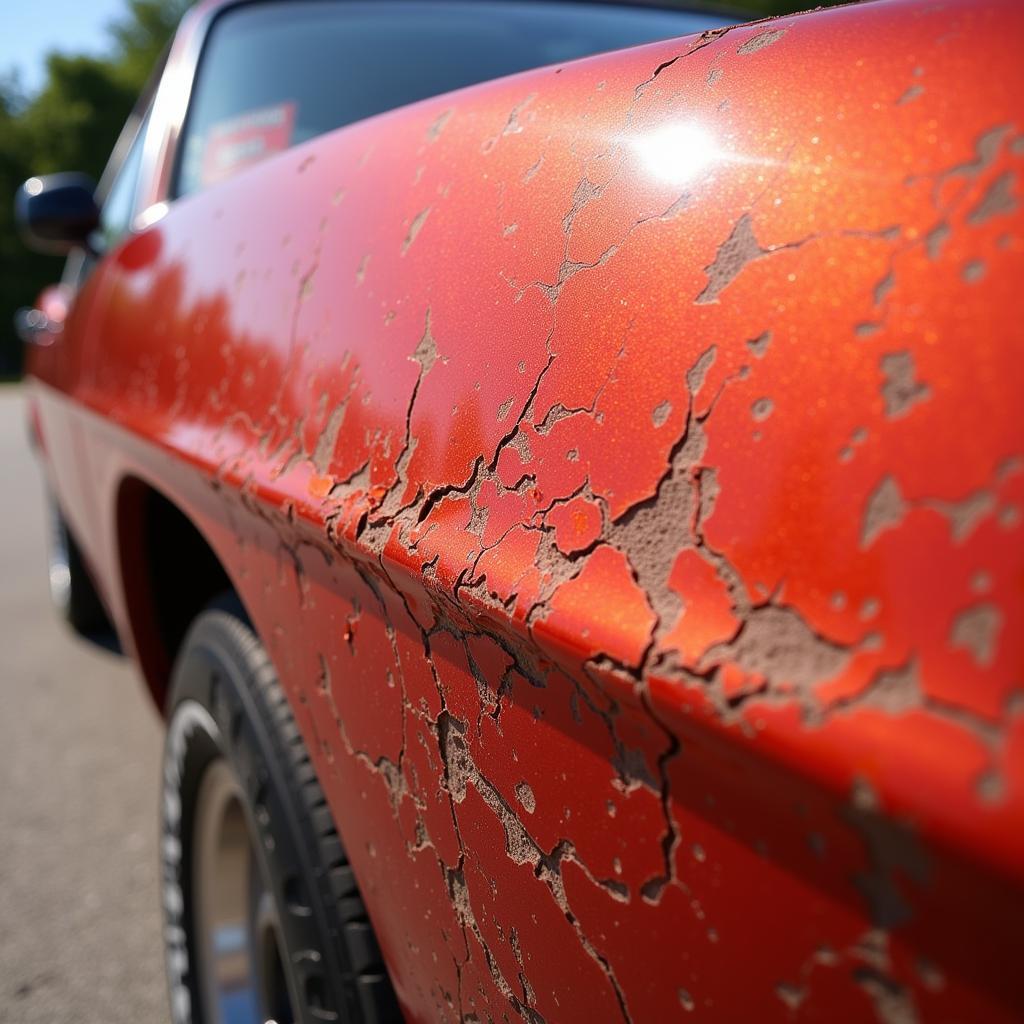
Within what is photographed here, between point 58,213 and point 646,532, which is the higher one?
point 646,532

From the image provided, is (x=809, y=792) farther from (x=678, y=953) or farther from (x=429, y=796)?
(x=429, y=796)

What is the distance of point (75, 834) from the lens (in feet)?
7.48

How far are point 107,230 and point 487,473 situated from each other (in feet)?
7.31

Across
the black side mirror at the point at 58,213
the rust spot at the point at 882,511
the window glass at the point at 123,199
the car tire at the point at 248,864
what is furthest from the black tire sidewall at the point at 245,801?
the black side mirror at the point at 58,213

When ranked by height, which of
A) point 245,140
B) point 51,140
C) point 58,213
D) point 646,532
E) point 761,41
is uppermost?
point 761,41

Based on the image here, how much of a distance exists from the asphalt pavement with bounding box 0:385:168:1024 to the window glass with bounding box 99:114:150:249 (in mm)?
1380

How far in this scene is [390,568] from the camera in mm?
767

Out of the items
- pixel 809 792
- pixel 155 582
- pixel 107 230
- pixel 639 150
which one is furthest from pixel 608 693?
pixel 107 230

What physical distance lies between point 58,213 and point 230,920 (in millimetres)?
1780

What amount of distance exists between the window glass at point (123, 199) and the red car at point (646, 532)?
112 centimetres

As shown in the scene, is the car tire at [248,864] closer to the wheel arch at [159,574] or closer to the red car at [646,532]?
the red car at [646,532]

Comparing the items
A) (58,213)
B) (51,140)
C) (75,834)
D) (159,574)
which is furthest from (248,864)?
(51,140)

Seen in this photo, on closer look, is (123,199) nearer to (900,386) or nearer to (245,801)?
(245,801)

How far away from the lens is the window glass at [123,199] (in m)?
2.15
